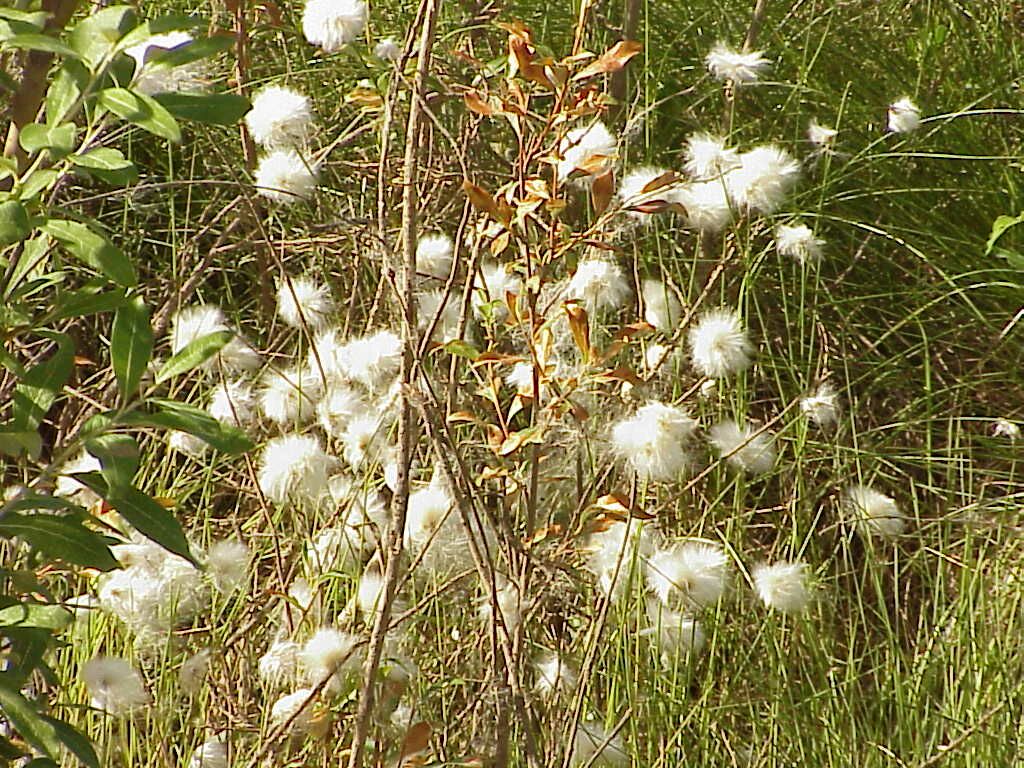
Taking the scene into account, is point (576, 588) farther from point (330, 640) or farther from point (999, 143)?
point (999, 143)

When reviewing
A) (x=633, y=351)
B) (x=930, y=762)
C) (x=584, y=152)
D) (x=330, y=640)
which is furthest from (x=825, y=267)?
(x=330, y=640)

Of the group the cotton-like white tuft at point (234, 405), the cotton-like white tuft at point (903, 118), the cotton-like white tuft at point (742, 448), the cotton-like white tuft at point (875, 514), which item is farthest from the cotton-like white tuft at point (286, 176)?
the cotton-like white tuft at point (903, 118)

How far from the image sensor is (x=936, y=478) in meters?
2.32

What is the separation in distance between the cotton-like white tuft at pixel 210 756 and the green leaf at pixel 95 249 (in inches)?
25.7

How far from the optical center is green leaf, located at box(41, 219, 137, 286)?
996 millimetres

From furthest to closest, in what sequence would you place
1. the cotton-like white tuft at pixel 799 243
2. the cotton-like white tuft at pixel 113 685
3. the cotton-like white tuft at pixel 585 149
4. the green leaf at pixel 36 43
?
1. the cotton-like white tuft at pixel 799 243
2. the cotton-like white tuft at pixel 585 149
3. the cotton-like white tuft at pixel 113 685
4. the green leaf at pixel 36 43

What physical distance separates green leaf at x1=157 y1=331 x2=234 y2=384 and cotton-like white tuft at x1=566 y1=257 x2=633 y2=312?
25.0 inches

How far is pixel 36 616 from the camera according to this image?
109 cm

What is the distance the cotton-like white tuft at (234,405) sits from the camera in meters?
1.75

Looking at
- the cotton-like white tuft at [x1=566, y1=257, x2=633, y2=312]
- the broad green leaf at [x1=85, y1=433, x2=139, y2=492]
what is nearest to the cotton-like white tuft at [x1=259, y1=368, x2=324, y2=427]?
the cotton-like white tuft at [x1=566, y1=257, x2=633, y2=312]

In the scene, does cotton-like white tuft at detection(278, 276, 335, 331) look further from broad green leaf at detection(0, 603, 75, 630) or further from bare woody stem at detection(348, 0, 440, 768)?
broad green leaf at detection(0, 603, 75, 630)

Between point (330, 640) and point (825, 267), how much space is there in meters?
1.28

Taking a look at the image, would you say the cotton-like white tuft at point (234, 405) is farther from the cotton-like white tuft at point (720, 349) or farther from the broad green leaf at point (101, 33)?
the broad green leaf at point (101, 33)

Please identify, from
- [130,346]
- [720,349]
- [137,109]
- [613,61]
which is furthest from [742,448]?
[137,109]
